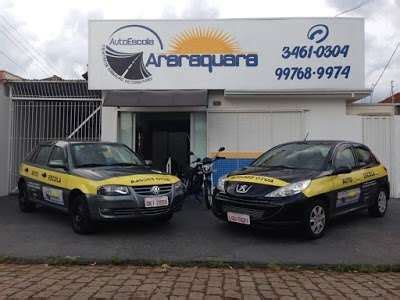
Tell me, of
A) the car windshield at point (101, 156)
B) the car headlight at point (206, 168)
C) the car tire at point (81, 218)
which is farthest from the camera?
the car headlight at point (206, 168)

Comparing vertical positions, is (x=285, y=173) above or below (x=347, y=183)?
above

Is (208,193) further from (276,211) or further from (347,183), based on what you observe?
(276,211)

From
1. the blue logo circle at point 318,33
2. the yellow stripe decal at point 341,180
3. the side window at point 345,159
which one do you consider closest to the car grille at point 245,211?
the yellow stripe decal at point 341,180

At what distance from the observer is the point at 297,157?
27.5ft

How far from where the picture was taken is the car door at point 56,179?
325 inches

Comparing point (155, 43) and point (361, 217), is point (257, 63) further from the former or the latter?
point (361, 217)

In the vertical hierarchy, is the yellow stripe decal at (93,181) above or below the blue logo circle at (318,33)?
below

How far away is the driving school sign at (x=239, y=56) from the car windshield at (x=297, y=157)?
166 inches

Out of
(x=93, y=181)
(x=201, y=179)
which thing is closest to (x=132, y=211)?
(x=93, y=181)

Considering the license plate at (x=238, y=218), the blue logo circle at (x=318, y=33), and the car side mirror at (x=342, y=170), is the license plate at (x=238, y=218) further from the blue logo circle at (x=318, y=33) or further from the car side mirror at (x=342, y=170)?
the blue logo circle at (x=318, y=33)

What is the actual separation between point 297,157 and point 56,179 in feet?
14.1

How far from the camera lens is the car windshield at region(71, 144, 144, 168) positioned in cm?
851

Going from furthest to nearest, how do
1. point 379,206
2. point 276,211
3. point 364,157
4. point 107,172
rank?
point 379,206 < point 364,157 < point 107,172 < point 276,211

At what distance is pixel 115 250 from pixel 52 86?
7710mm
